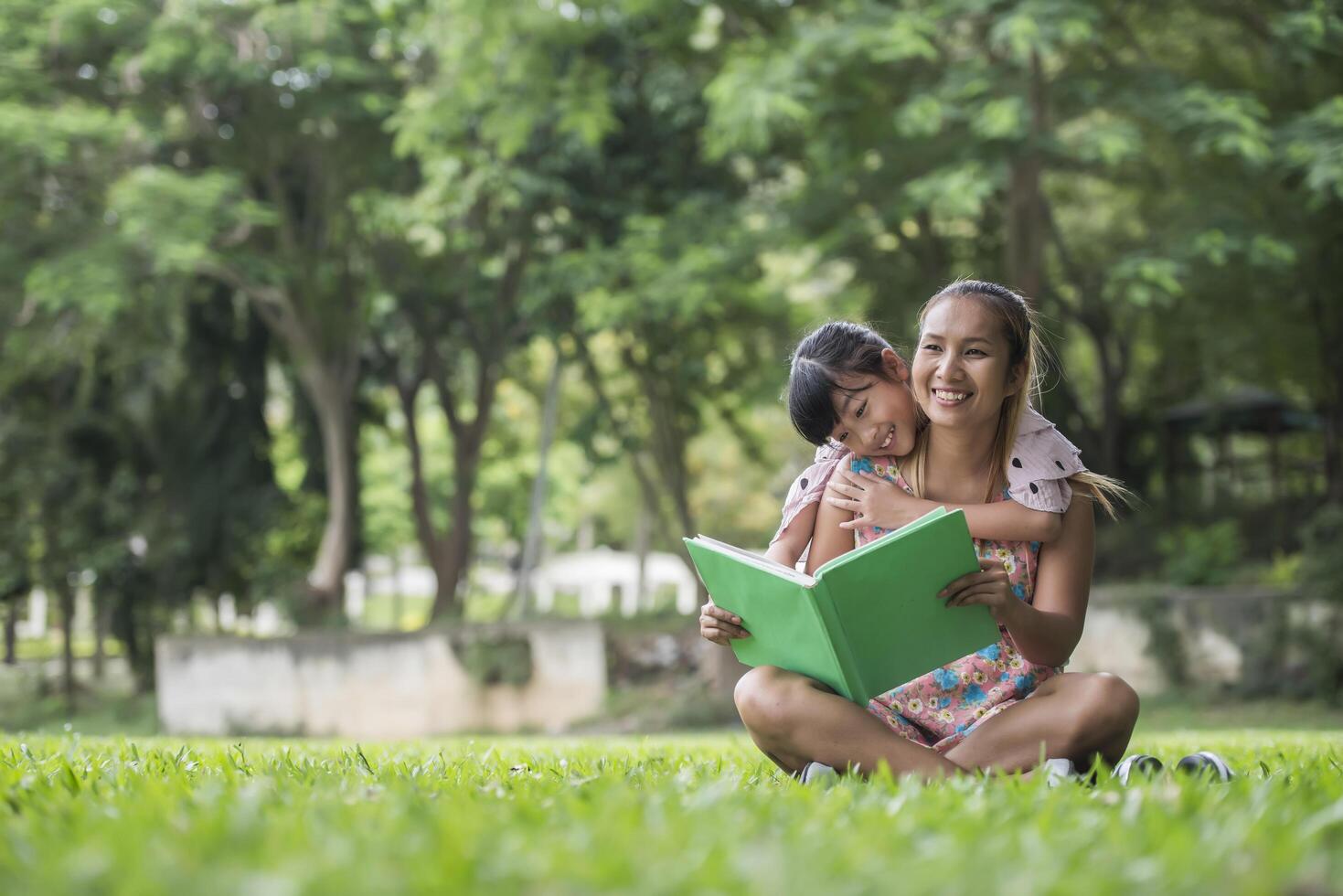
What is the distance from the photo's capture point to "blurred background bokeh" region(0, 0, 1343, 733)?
11688mm

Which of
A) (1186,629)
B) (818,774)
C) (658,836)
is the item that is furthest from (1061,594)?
(1186,629)

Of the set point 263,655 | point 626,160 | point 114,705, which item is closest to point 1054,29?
point 626,160

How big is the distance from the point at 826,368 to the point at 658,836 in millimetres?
1852

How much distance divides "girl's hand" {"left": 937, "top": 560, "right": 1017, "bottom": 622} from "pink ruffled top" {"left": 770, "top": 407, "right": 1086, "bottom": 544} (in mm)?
375

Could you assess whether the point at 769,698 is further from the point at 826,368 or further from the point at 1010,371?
the point at 1010,371

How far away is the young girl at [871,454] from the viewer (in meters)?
3.42

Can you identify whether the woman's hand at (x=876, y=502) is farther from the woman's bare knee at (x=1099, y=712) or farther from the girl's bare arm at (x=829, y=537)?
the woman's bare knee at (x=1099, y=712)

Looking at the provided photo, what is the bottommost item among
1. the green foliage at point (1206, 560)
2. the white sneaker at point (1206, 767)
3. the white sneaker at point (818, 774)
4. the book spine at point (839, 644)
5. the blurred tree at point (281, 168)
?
the green foliage at point (1206, 560)

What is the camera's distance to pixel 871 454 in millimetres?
3674

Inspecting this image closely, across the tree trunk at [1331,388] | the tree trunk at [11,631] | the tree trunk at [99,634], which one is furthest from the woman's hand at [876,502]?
the tree trunk at [11,631]

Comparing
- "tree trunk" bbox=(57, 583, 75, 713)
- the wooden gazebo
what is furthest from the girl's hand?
"tree trunk" bbox=(57, 583, 75, 713)

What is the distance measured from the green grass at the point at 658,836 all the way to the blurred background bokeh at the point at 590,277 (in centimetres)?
660

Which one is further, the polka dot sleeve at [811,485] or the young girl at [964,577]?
the polka dot sleeve at [811,485]

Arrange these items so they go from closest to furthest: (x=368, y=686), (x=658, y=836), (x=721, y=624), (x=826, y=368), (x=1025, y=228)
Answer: (x=658, y=836) < (x=721, y=624) < (x=826, y=368) < (x=1025, y=228) < (x=368, y=686)
